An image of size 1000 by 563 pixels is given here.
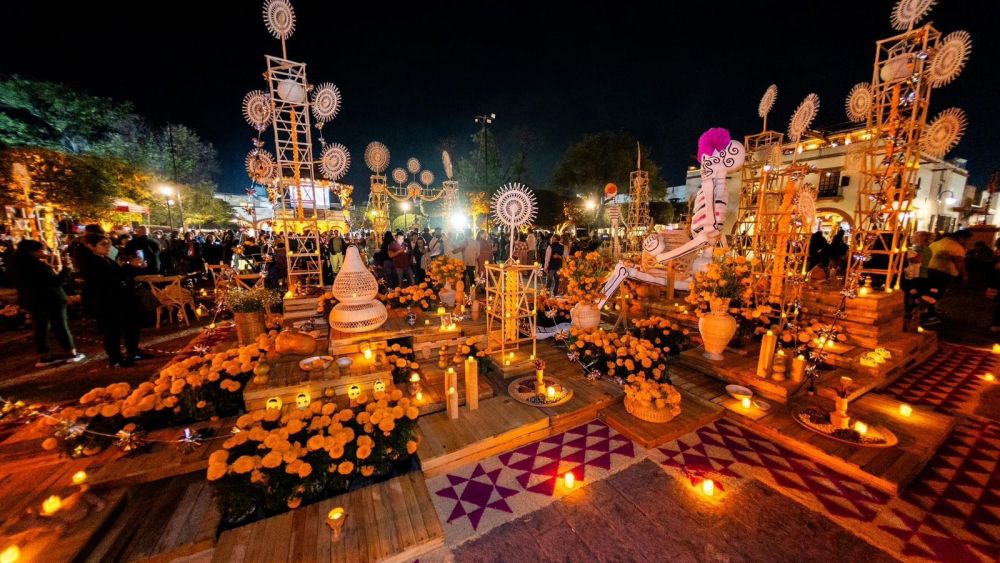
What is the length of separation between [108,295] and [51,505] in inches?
164

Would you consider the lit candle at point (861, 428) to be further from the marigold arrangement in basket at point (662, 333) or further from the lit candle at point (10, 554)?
the lit candle at point (10, 554)

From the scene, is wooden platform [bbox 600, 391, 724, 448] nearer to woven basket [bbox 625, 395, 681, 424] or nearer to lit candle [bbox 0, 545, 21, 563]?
woven basket [bbox 625, 395, 681, 424]

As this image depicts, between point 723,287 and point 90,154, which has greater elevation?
point 90,154

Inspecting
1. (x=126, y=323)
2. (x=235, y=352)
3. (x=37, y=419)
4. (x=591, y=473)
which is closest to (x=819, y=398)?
(x=591, y=473)

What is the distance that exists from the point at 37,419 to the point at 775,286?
1164 cm

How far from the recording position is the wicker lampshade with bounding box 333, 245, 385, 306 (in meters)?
5.12

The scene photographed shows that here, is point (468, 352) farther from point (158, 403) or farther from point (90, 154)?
point (90, 154)

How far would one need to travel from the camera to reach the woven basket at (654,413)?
4289 millimetres

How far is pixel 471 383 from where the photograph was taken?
4383 millimetres

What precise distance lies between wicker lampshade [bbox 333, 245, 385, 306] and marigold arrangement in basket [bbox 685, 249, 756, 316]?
18.0ft

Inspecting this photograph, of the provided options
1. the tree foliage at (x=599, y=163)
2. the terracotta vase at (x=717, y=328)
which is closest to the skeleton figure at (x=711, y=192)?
the terracotta vase at (x=717, y=328)

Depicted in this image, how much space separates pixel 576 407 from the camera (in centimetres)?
454

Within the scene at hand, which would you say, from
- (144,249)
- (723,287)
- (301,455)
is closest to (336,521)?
(301,455)

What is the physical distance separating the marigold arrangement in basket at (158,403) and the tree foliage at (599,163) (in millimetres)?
28774
